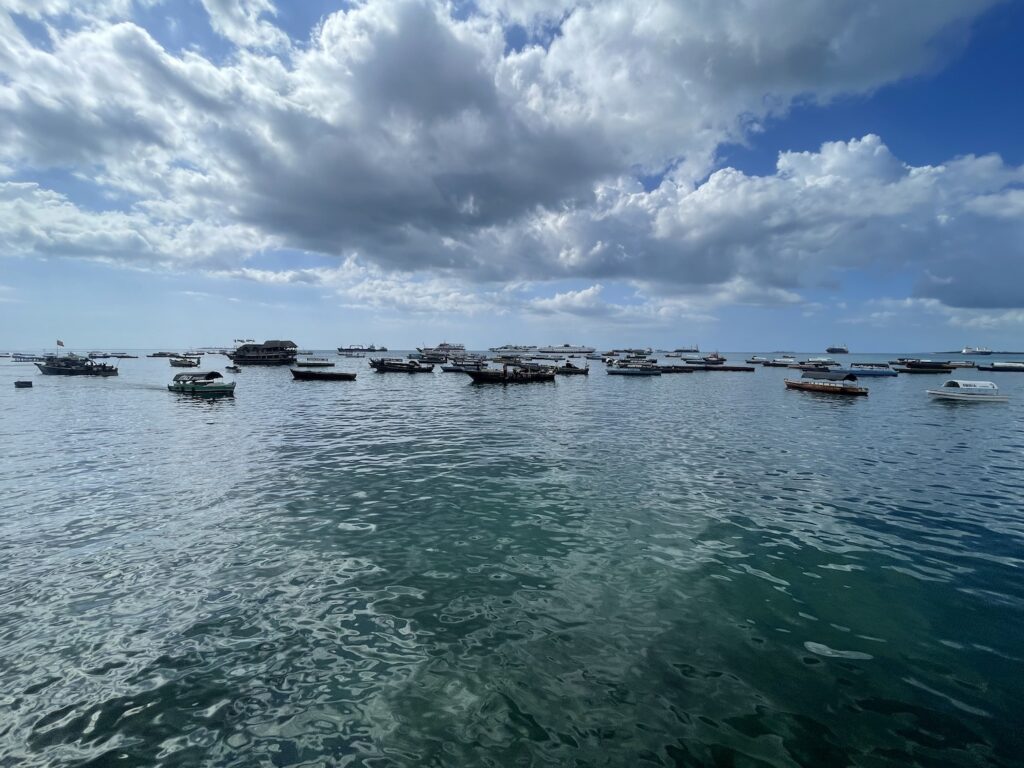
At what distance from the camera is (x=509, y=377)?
286ft

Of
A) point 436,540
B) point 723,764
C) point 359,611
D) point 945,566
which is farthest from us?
point 436,540

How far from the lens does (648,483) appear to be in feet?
72.1

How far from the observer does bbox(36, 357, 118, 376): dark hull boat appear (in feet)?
329

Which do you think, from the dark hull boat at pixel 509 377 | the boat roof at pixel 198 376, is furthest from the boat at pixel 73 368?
the dark hull boat at pixel 509 377

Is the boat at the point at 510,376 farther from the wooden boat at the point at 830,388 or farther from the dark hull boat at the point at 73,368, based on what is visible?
the dark hull boat at the point at 73,368

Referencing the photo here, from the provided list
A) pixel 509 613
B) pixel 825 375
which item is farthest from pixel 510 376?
pixel 509 613

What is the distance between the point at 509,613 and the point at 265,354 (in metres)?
151

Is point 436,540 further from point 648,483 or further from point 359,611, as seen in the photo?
point 648,483

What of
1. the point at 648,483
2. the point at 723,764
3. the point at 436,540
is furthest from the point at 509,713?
the point at 648,483

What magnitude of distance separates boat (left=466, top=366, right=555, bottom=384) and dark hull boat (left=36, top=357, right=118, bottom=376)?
277 feet

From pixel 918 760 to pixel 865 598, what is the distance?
18.7 ft

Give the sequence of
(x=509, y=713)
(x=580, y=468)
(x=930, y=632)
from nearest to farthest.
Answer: (x=509, y=713) → (x=930, y=632) → (x=580, y=468)

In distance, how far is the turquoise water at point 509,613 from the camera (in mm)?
7371

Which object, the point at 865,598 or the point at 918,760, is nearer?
the point at 918,760
